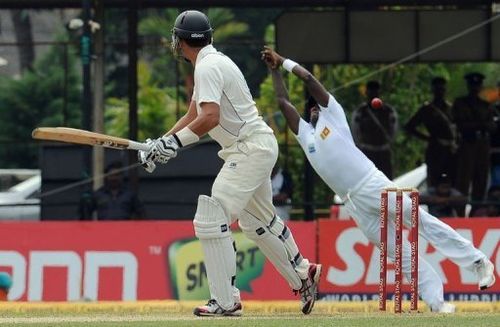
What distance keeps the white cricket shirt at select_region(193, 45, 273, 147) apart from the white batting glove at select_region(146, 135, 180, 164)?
31 centimetres

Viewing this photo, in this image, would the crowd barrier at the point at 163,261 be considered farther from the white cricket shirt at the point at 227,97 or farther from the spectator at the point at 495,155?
the white cricket shirt at the point at 227,97

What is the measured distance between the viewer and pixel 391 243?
12.6 meters

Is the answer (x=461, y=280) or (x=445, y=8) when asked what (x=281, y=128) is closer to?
(x=445, y=8)

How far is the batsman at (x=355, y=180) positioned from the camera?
1220cm

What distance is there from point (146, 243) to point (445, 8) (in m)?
5.96

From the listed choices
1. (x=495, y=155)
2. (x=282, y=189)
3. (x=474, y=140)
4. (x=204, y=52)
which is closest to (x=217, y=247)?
(x=204, y=52)

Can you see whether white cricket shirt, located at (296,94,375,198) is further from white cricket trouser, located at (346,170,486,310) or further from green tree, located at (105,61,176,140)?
green tree, located at (105,61,176,140)

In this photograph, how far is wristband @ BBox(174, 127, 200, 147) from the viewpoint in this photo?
11.0 metres

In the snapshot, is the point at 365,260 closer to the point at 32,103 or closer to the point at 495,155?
A: the point at 495,155

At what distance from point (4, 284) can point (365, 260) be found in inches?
141

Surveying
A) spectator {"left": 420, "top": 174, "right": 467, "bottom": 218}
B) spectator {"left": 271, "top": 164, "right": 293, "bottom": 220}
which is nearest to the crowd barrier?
spectator {"left": 420, "top": 174, "right": 467, "bottom": 218}

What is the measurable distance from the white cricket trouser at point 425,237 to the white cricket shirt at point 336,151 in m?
0.08

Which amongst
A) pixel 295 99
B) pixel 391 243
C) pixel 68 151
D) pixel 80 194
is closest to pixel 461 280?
pixel 391 243

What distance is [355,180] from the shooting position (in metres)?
12.6
